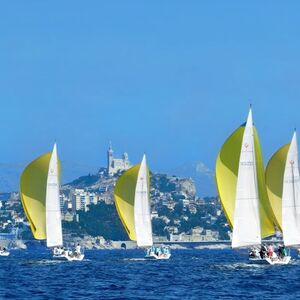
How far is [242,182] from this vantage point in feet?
261

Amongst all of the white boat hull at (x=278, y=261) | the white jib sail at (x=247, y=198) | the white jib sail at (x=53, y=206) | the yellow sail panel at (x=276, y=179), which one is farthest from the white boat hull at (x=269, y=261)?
the white jib sail at (x=53, y=206)

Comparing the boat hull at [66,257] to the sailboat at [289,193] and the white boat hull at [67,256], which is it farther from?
the sailboat at [289,193]

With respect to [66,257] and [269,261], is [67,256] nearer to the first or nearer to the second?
[66,257]

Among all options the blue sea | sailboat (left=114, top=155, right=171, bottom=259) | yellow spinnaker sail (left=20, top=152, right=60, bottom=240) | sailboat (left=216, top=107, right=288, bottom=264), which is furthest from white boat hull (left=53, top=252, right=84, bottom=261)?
sailboat (left=216, top=107, right=288, bottom=264)

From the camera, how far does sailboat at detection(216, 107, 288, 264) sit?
7950cm

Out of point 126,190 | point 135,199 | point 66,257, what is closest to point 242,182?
point 66,257

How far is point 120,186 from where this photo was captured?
108 metres

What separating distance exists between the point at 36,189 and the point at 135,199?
33.6 ft

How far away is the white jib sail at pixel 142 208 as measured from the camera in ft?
352

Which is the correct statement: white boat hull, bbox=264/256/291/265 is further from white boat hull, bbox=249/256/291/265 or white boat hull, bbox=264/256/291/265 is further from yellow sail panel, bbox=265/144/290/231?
yellow sail panel, bbox=265/144/290/231

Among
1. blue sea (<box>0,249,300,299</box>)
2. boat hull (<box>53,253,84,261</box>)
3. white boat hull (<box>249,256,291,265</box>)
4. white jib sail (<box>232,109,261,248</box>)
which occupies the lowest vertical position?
blue sea (<box>0,249,300,299</box>)

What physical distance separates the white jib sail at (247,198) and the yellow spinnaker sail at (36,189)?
22.7 metres

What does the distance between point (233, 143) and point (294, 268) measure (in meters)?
9.54

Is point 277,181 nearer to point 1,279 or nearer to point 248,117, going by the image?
point 248,117
